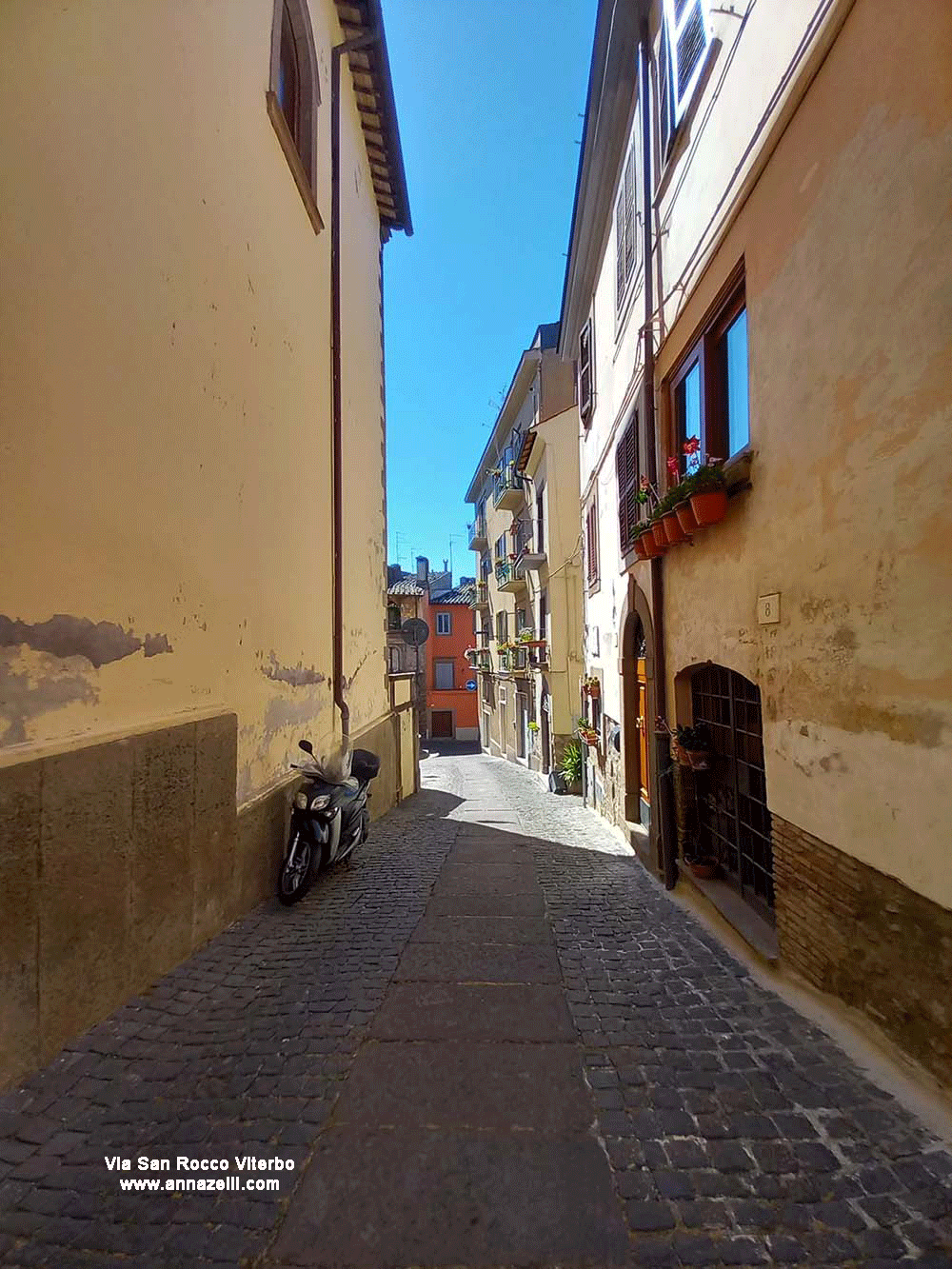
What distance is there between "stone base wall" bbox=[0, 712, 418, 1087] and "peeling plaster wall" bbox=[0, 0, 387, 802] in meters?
0.21

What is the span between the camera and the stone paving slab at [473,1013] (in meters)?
3.02

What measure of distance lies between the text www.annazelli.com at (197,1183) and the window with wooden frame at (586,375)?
10.8 m

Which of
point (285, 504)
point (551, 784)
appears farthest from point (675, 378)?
point (551, 784)

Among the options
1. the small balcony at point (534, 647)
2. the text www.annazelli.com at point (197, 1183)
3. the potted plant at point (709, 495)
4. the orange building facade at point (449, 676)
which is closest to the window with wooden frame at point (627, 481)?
the potted plant at point (709, 495)

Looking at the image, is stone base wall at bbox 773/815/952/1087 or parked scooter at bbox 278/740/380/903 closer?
stone base wall at bbox 773/815/952/1087

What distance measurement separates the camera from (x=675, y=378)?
6.22 meters

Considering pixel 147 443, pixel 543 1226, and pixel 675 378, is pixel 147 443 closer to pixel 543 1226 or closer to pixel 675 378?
pixel 543 1226

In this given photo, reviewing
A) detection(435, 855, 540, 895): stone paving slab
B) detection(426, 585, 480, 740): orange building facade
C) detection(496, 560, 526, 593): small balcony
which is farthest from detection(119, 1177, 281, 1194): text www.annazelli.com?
detection(426, 585, 480, 740): orange building facade

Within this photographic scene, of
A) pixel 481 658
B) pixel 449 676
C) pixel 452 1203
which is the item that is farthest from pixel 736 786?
pixel 449 676

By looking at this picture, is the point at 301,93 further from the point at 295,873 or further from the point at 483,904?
the point at 483,904

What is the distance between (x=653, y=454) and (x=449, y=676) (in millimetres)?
34876

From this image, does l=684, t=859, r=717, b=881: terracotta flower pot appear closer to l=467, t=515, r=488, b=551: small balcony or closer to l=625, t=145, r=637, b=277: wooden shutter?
l=625, t=145, r=637, b=277: wooden shutter

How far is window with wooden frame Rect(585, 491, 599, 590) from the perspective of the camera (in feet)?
36.9

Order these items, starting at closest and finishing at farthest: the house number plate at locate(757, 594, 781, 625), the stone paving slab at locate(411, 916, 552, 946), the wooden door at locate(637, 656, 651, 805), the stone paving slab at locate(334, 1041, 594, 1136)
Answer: the stone paving slab at locate(334, 1041, 594, 1136) → the house number plate at locate(757, 594, 781, 625) → the stone paving slab at locate(411, 916, 552, 946) → the wooden door at locate(637, 656, 651, 805)
